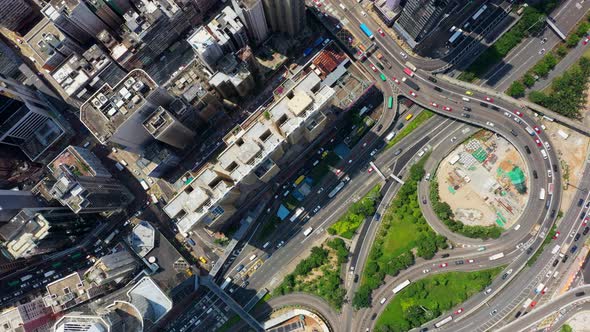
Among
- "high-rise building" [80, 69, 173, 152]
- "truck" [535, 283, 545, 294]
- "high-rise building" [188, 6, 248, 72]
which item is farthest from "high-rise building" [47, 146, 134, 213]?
"truck" [535, 283, 545, 294]

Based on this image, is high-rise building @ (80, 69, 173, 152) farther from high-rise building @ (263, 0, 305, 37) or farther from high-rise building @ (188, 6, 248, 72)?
high-rise building @ (263, 0, 305, 37)

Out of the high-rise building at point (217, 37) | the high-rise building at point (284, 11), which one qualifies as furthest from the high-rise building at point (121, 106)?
the high-rise building at point (284, 11)

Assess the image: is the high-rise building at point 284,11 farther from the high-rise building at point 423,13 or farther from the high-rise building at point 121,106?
the high-rise building at point 121,106

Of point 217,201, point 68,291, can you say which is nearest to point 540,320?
point 217,201

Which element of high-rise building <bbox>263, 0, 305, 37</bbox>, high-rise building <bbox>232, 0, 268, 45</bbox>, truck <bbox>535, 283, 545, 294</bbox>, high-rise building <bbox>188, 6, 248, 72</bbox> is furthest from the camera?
truck <bbox>535, 283, 545, 294</bbox>

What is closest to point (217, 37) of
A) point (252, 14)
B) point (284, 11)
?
point (252, 14)

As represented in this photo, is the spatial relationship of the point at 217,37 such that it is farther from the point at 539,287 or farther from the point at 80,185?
the point at 539,287
